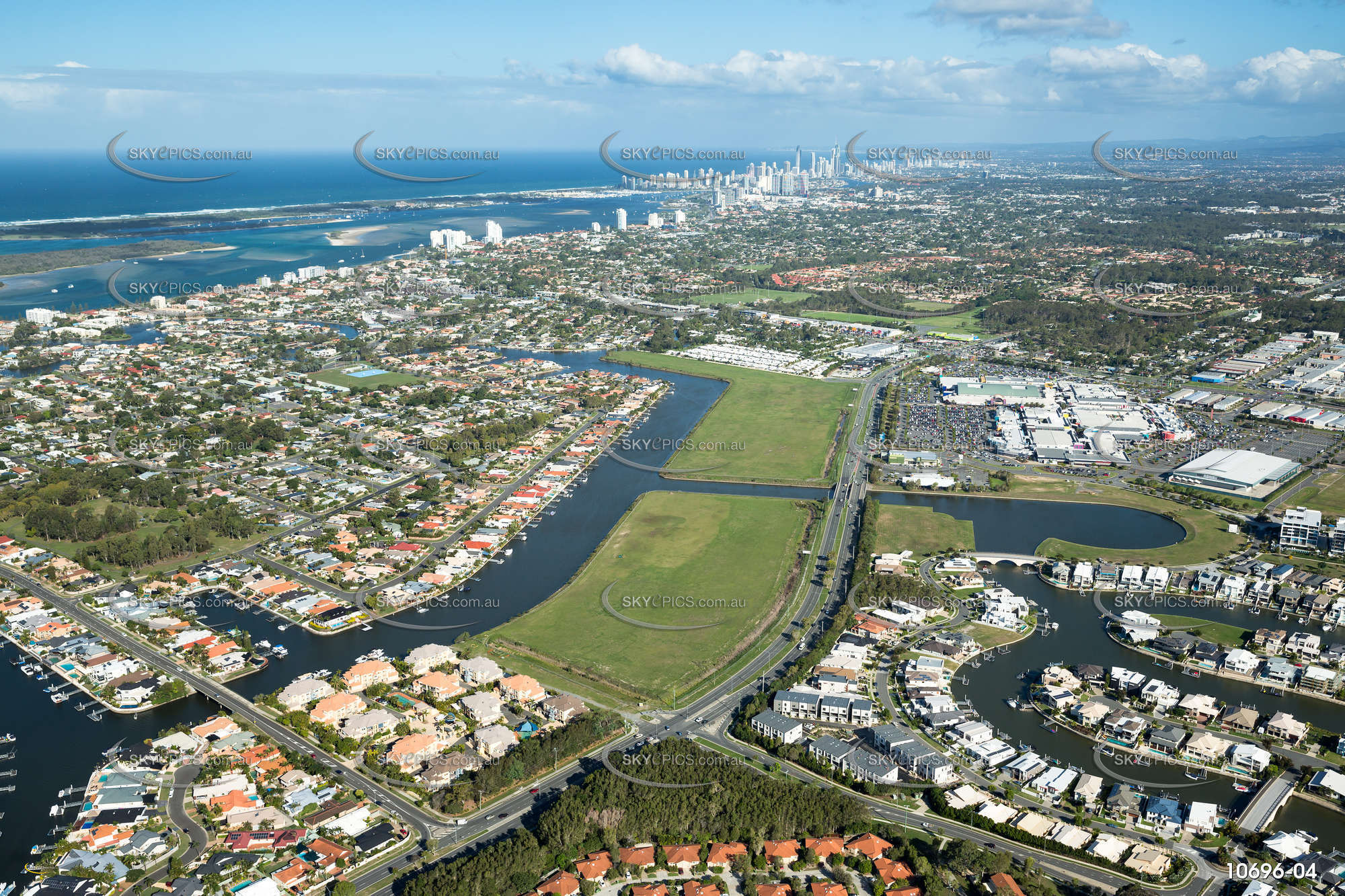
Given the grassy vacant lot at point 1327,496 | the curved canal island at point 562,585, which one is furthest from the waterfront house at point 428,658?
the grassy vacant lot at point 1327,496

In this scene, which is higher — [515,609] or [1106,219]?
[1106,219]

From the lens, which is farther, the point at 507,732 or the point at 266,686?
the point at 266,686

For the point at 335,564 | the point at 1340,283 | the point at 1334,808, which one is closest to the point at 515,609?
the point at 335,564

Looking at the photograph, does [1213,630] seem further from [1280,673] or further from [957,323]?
[957,323]

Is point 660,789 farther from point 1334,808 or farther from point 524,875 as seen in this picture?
point 1334,808

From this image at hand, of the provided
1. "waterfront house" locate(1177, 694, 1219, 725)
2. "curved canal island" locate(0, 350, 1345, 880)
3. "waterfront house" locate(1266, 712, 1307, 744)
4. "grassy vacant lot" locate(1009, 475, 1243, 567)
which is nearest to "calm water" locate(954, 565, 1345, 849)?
"curved canal island" locate(0, 350, 1345, 880)

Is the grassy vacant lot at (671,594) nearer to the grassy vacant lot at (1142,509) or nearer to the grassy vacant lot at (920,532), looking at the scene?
the grassy vacant lot at (920,532)

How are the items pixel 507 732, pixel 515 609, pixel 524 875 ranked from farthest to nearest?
pixel 515 609 < pixel 507 732 < pixel 524 875

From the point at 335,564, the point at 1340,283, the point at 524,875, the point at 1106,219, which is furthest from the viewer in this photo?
the point at 1106,219
